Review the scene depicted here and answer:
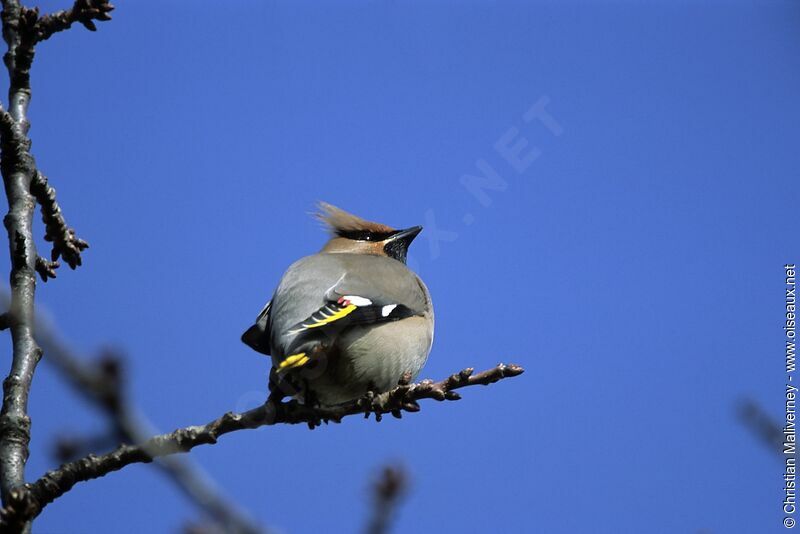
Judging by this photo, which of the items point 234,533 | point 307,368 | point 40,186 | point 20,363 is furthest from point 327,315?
point 234,533

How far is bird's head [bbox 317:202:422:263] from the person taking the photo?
634cm

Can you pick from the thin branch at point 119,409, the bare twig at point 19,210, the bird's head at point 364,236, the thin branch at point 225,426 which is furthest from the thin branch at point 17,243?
the bird's head at point 364,236

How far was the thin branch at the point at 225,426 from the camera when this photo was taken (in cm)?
266

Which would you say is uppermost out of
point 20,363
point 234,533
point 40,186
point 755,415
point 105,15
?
point 105,15

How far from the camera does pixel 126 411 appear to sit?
131 cm

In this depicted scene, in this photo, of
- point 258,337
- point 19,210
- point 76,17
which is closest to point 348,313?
point 258,337

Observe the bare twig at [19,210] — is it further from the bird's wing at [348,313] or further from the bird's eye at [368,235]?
the bird's eye at [368,235]

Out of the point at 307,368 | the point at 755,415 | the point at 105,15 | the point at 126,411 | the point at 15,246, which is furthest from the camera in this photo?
the point at 307,368

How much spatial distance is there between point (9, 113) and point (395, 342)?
1942 mm

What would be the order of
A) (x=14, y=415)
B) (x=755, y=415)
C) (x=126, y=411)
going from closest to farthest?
(x=126, y=411), (x=755, y=415), (x=14, y=415)

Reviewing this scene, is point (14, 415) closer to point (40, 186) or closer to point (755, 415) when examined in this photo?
point (40, 186)

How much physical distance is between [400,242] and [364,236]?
25 centimetres

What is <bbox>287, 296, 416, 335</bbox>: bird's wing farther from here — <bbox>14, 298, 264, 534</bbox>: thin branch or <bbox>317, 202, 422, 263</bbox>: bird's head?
<bbox>14, 298, 264, 534</bbox>: thin branch


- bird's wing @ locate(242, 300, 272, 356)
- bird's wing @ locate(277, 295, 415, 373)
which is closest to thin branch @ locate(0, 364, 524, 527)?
bird's wing @ locate(277, 295, 415, 373)
